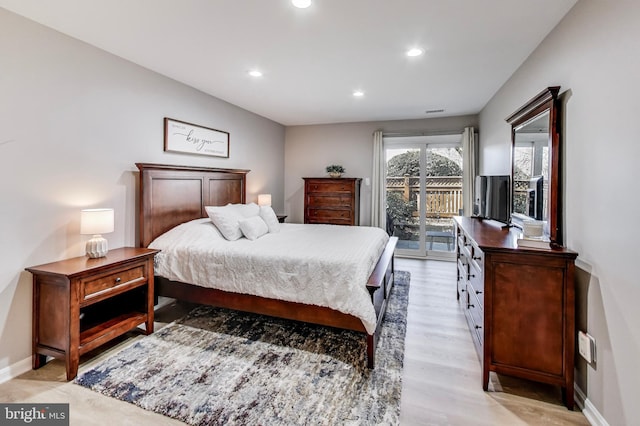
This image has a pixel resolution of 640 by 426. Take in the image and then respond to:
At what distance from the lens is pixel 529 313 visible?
1917 millimetres

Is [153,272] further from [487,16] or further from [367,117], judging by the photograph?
[367,117]

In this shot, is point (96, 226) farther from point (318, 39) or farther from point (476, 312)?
point (476, 312)

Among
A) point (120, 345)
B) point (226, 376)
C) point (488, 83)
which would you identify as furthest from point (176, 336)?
point (488, 83)

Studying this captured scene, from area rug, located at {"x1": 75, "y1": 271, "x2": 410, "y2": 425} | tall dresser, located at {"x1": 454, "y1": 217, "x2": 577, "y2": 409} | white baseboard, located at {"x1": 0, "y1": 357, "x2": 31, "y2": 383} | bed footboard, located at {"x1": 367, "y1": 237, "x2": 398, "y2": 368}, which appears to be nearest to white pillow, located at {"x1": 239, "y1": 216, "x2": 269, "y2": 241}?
area rug, located at {"x1": 75, "y1": 271, "x2": 410, "y2": 425}

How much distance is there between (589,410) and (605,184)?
1308 millimetres

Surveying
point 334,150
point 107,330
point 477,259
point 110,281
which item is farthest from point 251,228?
point 334,150

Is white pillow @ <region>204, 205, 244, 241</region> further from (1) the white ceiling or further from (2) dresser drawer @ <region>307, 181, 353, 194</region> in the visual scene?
(2) dresser drawer @ <region>307, 181, 353, 194</region>

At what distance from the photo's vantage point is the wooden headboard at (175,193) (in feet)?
10.2

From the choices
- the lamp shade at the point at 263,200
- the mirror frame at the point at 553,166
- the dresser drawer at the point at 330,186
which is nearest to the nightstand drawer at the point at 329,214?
the dresser drawer at the point at 330,186

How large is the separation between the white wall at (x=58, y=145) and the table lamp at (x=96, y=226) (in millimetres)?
214

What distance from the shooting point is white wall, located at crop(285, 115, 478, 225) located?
5.59 metres

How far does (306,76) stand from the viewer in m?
3.38

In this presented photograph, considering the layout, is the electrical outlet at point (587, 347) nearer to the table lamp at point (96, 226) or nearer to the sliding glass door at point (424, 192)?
A: the table lamp at point (96, 226)

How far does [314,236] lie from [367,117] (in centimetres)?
282
